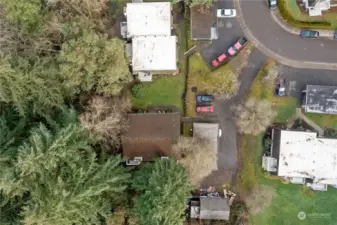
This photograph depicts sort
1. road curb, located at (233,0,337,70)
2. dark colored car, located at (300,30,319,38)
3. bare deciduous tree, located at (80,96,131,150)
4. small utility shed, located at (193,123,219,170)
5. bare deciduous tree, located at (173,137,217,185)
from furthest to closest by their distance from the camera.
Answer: road curb, located at (233,0,337,70) < dark colored car, located at (300,30,319,38) < small utility shed, located at (193,123,219,170) < bare deciduous tree, located at (173,137,217,185) < bare deciduous tree, located at (80,96,131,150)

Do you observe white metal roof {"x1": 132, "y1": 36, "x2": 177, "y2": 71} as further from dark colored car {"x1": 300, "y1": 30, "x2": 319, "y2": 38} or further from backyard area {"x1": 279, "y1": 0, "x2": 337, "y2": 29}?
dark colored car {"x1": 300, "y1": 30, "x2": 319, "y2": 38}

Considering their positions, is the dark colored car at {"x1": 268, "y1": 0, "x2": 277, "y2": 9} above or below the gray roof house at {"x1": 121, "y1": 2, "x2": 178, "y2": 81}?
above

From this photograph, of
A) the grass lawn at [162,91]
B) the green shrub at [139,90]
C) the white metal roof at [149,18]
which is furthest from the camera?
the grass lawn at [162,91]

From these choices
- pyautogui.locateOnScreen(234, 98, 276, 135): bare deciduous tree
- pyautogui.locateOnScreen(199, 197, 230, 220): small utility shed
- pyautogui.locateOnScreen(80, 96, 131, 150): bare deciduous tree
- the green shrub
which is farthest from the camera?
the green shrub

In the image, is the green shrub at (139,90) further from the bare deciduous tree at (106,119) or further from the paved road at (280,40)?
the paved road at (280,40)

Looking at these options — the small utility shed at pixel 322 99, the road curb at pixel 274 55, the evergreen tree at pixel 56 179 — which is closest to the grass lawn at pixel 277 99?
the road curb at pixel 274 55

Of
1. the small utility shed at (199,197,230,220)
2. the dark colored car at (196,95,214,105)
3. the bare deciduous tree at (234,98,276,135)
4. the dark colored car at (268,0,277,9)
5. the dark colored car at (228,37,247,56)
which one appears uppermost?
the dark colored car at (268,0,277,9)

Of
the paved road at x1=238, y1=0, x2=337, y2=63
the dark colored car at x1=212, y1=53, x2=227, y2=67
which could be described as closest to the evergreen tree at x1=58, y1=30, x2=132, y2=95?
the dark colored car at x1=212, y1=53, x2=227, y2=67

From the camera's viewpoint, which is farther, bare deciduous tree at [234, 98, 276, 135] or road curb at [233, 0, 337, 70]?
road curb at [233, 0, 337, 70]
